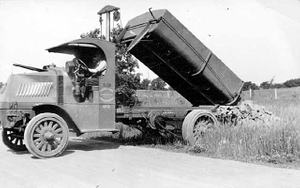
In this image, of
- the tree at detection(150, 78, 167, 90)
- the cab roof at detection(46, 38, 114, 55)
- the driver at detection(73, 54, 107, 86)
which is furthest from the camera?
the tree at detection(150, 78, 167, 90)

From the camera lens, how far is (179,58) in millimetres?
8727

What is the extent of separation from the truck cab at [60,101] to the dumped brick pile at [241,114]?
2.83 meters

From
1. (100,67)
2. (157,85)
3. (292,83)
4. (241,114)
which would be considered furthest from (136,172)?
(292,83)

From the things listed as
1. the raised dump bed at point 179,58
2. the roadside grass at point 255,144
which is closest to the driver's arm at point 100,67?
the raised dump bed at point 179,58

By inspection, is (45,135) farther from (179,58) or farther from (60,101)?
(179,58)

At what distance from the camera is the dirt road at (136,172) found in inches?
207

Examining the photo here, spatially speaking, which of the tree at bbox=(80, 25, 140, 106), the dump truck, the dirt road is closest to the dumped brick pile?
the dump truck

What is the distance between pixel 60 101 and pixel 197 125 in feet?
11.1

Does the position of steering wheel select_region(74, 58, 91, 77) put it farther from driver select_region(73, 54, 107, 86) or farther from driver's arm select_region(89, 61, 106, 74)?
driver's arm select_region(89, 61, 106, 74)

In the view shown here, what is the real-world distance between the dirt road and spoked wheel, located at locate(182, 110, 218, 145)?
3.55ft

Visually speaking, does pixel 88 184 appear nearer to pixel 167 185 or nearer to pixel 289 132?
pixel 167 185

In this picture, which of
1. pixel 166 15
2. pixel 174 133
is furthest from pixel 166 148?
pixel 166 15

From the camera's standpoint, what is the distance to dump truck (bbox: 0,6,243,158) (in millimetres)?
8133

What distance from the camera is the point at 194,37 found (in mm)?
8773
